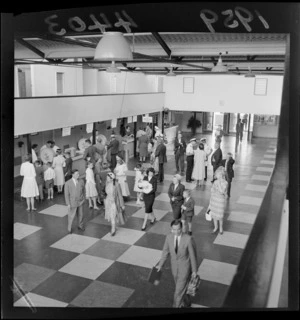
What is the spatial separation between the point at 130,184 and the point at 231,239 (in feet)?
18.1

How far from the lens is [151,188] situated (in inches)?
346

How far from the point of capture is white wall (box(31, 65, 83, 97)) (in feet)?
44.9

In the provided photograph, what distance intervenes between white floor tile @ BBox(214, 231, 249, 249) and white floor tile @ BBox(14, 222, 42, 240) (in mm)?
4252

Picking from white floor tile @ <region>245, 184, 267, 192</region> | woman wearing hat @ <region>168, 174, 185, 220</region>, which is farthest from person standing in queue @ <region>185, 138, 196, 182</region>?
woman wearing hat @ <region>168, 174, 185, 220</region>

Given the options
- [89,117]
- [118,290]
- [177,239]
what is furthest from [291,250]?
[89,117]

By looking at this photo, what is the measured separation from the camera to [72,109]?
12.2 metres

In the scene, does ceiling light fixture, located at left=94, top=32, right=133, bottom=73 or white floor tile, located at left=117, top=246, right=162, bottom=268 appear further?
white floor tile, located at left=117, top=246, right=162, bottom=268

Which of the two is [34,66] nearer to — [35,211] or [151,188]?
[35,211]

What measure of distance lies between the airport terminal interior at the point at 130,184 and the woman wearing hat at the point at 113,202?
357mm

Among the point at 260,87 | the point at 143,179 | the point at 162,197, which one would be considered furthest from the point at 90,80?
the point at 143,179

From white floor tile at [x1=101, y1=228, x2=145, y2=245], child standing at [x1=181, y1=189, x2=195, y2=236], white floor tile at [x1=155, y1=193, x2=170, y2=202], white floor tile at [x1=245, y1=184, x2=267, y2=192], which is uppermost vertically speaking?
child standing at [x1=181, y1=189, x2=195, y2=236]

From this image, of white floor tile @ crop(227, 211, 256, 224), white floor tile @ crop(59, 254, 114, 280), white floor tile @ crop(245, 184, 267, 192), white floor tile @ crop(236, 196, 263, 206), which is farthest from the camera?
white floor tile @ crop(245, 184, 267, 192)

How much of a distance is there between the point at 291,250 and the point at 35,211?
8.05 metres

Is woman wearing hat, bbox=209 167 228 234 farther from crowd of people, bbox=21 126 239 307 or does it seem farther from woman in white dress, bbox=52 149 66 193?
woman in white dress, bbox=52 149 66 193
